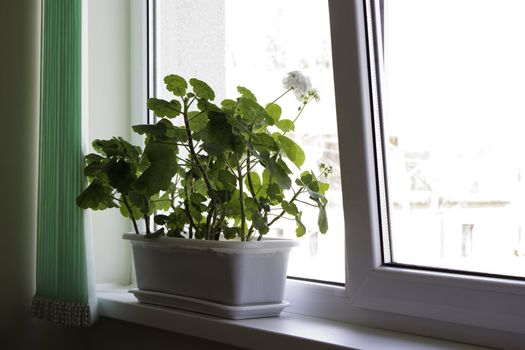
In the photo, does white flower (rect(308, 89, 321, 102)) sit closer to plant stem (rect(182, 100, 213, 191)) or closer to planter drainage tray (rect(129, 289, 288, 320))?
plant stem (rect(182, 100, 213, 191))

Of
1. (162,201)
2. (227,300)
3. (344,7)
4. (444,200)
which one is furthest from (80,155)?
(444,200)

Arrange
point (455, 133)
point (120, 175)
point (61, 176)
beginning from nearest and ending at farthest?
1. point (455, 133)
2. point (120, 175)
3. point (61, 176)

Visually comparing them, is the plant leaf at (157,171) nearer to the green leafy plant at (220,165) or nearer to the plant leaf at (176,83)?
the green leafy plant at (220,165)

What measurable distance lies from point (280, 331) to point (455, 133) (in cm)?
49

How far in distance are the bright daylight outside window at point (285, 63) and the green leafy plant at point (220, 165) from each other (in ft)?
0.16

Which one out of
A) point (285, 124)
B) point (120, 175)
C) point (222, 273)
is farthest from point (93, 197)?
point (285, 124)

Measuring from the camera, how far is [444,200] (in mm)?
1262

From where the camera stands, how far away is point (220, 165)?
4.81 ft

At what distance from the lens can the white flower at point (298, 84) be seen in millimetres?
1364

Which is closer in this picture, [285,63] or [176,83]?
[176,83]

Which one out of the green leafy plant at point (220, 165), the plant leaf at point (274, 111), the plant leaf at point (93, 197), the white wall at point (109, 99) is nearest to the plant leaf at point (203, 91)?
the green leafy plant at point (220, 165)

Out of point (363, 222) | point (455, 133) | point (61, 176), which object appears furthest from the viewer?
point (61, 176)

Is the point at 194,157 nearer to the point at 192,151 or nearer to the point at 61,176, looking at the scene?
the point at 192,151

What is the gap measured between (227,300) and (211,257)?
9 centimetres
